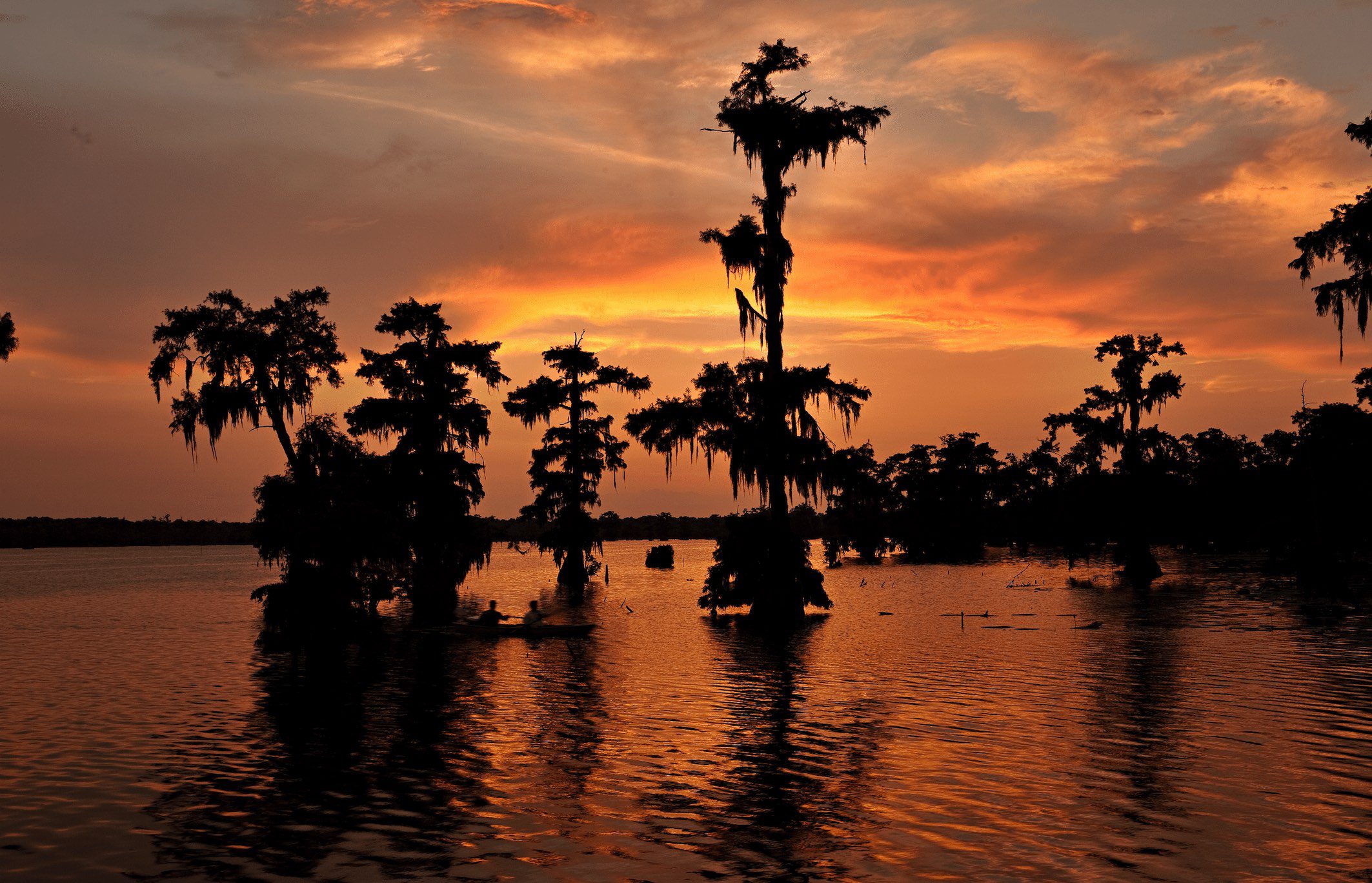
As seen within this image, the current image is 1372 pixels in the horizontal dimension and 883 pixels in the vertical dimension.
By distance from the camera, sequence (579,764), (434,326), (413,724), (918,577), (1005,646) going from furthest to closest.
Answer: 1. (918,577)
2. (434,326)
3. (1005,646)
4. (413,724)
5. (579,764)

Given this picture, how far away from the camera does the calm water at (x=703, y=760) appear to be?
1305 centimetres

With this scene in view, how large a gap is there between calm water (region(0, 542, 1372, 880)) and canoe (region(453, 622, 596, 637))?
187 cm

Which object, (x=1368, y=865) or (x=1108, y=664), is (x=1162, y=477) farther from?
(x=1368, y=865)

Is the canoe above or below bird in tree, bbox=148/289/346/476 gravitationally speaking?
below

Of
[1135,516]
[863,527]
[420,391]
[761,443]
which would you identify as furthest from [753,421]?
[863,527]

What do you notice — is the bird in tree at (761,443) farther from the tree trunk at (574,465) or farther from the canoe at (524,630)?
the tree trunk at (574,465)

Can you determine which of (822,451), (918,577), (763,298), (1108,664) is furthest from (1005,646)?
(918,577)

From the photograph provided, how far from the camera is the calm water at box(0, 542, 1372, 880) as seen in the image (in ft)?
42.8

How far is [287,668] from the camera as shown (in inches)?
1345

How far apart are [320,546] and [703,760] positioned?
23080 mm

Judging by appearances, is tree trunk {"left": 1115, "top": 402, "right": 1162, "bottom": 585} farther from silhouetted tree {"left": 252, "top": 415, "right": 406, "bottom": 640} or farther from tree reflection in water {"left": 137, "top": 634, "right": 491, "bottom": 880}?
tree reflection in water {"left": 137, "top": 634, "right": 491, "bottom": 880}

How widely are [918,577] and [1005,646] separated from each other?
6080cm

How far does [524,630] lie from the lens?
4322 cm

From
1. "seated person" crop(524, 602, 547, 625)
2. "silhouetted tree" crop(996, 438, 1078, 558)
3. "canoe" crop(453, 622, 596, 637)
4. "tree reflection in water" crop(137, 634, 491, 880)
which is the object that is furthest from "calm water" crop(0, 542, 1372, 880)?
"silhouetted tree" crop(996, 438, 1078, 558)
